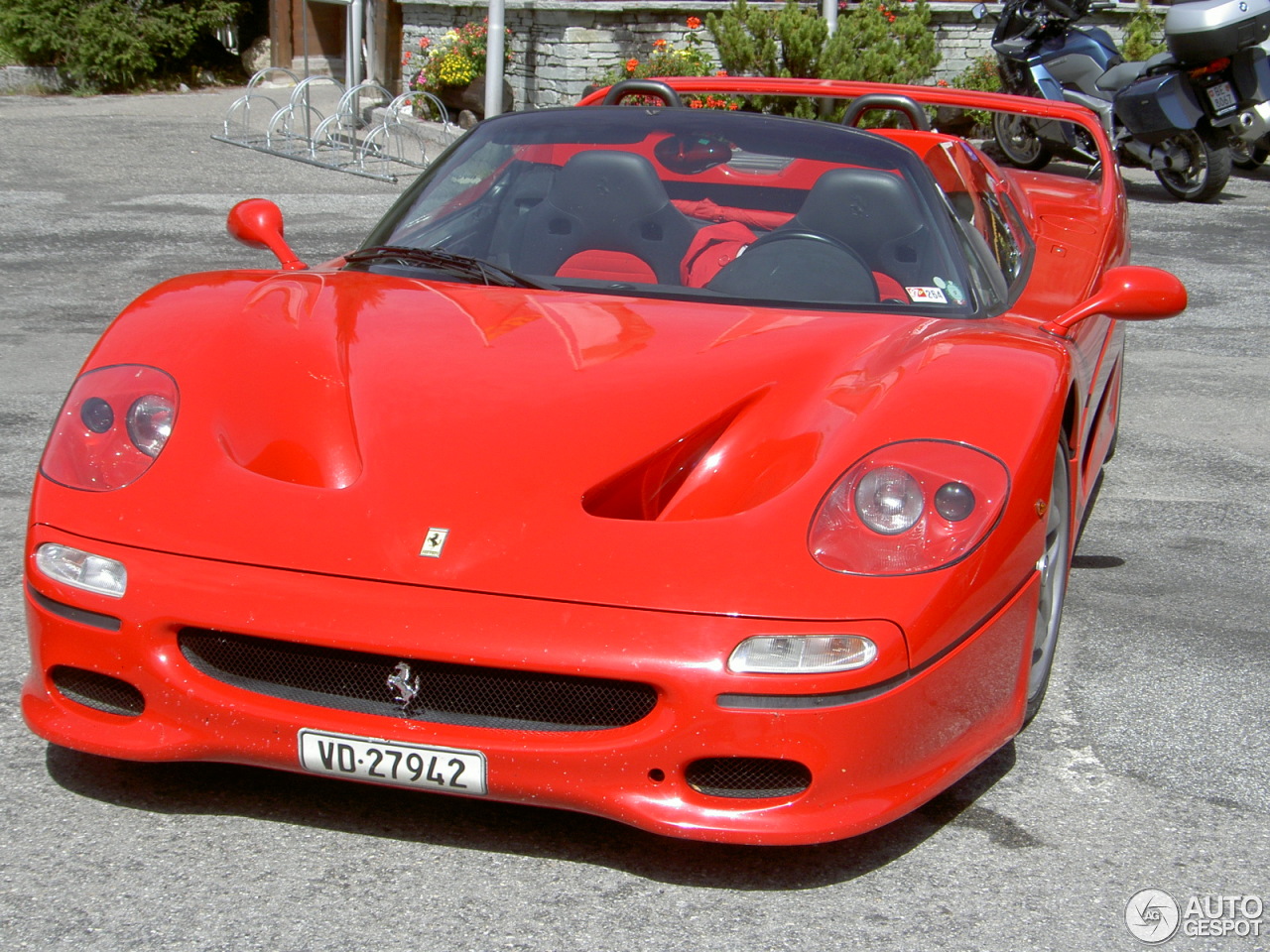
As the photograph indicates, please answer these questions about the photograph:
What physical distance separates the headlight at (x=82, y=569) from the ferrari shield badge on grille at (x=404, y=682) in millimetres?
502

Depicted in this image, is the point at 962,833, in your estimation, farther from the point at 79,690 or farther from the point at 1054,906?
the point at 79,690

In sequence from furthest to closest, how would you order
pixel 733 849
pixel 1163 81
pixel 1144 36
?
pixel 1144 36 < pixel 1163 81 < pixel 733 849

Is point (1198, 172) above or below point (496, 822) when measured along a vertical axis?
below

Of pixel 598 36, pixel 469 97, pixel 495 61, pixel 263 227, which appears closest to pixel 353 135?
pixel 495 61

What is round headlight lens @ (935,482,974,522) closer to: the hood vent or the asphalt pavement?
the hood vent

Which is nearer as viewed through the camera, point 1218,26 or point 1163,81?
point 1218,26

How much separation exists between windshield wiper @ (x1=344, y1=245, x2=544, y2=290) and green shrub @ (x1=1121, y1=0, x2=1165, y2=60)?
11913 millimetres

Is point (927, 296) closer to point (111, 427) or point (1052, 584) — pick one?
point (1052, 584)

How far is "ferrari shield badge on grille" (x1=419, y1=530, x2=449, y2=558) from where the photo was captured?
2502 millimetres

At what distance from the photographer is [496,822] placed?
2680 mm

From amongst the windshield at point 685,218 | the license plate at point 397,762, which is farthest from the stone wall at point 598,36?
the license plate at point 397,762

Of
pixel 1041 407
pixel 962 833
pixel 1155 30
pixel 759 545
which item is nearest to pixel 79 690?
pixel 759 545

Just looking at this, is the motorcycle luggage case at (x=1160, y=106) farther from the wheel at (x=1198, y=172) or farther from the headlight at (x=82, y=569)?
the headlight at (x=82, y=569)

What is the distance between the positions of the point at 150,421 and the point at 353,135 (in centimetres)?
1057
